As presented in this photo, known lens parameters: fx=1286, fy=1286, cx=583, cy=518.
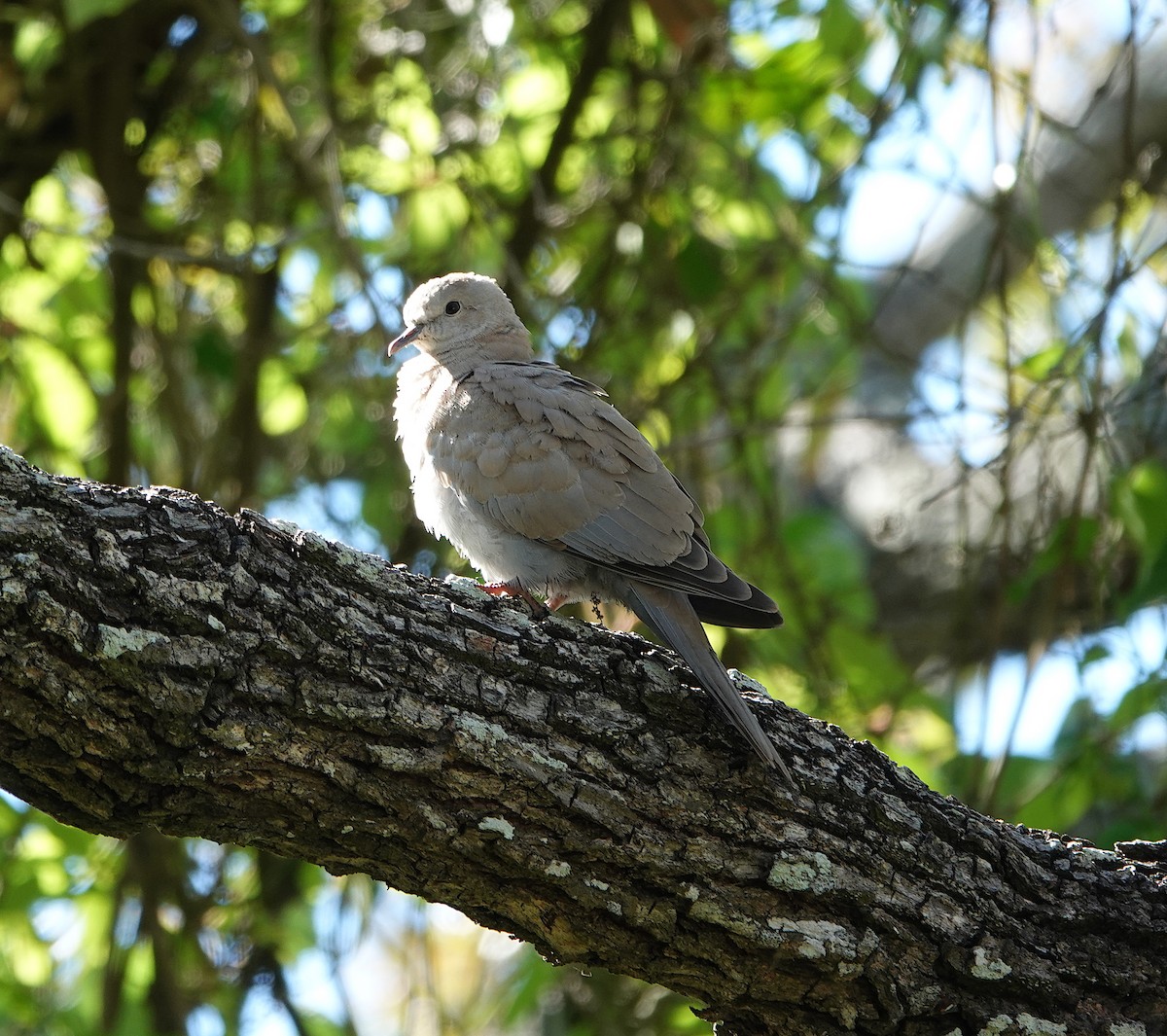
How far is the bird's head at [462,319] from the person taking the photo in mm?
4207

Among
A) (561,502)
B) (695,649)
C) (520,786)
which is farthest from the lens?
(561,502)

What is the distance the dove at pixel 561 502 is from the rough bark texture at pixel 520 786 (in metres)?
Result: 0.48

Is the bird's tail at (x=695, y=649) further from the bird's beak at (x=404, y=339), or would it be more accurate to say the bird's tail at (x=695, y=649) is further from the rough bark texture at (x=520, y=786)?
the bird's beak at (x=404, y=339)

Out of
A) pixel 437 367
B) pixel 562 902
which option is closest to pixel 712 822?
pixel 562 902

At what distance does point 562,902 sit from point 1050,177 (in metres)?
4.56

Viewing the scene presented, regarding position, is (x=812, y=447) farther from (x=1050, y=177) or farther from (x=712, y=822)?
(x=712, y=822)

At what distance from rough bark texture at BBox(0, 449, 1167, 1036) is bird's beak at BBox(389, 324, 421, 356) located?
187 cm

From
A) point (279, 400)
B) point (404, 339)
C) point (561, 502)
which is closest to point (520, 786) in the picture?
point (561, 502)

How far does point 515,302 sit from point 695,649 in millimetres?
2868

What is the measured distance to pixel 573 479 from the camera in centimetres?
323

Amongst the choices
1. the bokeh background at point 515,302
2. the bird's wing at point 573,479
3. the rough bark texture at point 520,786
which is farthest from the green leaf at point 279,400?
the rough bark texture at point 520,786

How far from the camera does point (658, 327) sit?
5285mm

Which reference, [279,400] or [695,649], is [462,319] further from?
[695,649]

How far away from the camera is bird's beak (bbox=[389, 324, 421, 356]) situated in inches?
163
